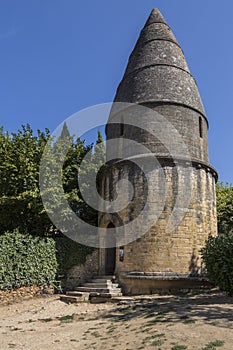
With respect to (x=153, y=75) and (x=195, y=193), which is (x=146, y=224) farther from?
(x=153, y=75)

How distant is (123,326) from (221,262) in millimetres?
4454

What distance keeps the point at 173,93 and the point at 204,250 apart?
719 cm

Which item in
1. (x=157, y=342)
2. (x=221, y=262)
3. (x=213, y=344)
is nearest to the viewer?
(x=213, y=344)

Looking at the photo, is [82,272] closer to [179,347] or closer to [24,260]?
[24,260]

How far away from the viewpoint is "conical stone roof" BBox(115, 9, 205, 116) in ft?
50.9

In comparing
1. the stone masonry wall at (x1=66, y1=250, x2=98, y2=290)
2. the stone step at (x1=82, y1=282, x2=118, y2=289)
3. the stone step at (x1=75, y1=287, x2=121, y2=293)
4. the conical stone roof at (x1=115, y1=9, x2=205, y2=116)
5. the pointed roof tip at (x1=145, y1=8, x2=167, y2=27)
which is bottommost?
the stone step at (x1=75, y1=287, x2=121, y2=293)

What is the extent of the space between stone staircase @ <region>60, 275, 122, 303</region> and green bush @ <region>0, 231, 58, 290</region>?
1.68 meters

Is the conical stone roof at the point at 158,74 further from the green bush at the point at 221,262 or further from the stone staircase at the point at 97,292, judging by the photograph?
the stone staircase at the point at 97,292

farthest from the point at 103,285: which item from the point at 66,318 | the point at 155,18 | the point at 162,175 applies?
the point at 155,18

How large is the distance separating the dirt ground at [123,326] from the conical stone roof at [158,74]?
28.6 feet

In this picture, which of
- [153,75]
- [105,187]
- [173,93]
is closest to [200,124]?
[173,93]

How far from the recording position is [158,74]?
15.9m

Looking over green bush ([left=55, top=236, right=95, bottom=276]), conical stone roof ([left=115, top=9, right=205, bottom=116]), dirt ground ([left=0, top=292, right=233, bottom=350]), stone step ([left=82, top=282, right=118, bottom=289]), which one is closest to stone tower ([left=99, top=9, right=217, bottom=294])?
conical stone roof ([left=115, top=9, right=205, bottom=116])

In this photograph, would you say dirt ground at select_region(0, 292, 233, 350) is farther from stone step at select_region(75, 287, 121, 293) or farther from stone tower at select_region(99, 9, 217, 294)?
stone tower at select_region(99, 9, 217, 294)
